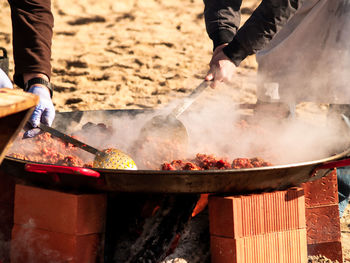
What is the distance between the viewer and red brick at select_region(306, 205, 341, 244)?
2412 millimetres

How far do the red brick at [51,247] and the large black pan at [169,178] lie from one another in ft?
0.73

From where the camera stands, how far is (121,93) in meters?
5.56

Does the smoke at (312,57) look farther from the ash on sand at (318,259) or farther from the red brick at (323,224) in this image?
the ash on sand at (318,259)

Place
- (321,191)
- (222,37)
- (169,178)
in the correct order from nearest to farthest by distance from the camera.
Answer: (169,178)
(321,191)
(222,37)

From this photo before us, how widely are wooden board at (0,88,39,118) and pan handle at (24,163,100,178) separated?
0.67 meters

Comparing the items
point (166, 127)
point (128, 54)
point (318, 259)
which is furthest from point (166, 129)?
point (128, 54)

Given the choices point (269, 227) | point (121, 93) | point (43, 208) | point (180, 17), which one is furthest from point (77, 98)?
point (269, 227)

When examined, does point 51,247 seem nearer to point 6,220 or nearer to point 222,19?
point 6,220

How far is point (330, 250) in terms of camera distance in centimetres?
246

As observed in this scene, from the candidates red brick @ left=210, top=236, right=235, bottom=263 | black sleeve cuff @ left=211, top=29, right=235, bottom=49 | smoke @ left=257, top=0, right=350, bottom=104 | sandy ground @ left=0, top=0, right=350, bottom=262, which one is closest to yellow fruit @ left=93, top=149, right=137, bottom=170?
red brick @ left=210, top=236, right=235, bottom=263

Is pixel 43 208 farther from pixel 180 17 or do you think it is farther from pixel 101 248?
pixel 180 17

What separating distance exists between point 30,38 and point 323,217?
193 cm

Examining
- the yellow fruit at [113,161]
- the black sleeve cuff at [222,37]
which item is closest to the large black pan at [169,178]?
the yellow fruit at [113,161]

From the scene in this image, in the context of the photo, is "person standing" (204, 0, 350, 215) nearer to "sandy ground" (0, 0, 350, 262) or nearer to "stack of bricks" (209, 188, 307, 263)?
"stack of bricks" (209, 188, 307, 263)
